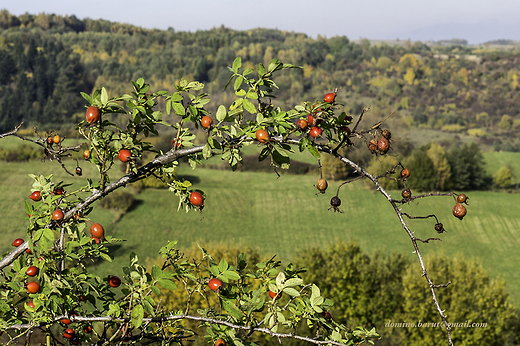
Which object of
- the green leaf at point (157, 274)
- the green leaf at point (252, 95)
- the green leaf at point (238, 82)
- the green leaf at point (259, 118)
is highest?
the green leaf at point (238, 82)

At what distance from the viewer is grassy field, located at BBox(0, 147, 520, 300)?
4490 cm

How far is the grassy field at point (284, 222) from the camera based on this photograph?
1768 inches

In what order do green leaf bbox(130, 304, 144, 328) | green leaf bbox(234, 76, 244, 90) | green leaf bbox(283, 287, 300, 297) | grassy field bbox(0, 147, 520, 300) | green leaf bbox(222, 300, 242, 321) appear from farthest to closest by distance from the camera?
grassy field bbox(0, 147, 520, 300) < green leaf bbox(234, 76, 244, 90) < green leaf bbox(222, 300, 242, 321) < green leaf bbox(283, 287, 300, 297) < green leaf bbox(130, 304, 144, 328)

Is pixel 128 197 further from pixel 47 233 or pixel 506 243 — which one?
pixel 47 233

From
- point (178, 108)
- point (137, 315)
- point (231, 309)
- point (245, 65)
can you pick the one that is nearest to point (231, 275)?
point (231, 309)

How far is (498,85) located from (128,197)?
146607 millimetres

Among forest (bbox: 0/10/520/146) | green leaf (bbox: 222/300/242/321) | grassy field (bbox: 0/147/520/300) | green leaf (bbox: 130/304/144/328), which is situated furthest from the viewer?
forest (bbox: 0/10/520/146)

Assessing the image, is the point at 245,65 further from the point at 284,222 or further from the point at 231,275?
the point at 231,275

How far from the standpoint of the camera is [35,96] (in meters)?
107

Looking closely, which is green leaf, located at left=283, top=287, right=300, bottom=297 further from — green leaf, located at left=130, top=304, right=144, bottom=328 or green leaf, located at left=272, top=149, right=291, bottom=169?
green leaf, located at left=130, top=304, right=144, bottom=328

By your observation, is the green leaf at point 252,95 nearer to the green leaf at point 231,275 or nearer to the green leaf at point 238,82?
the green leaf at point 238,82

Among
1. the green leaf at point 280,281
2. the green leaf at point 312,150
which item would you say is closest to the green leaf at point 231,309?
the green leaf at point 280,281

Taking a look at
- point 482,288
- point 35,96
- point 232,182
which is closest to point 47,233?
point 482,288

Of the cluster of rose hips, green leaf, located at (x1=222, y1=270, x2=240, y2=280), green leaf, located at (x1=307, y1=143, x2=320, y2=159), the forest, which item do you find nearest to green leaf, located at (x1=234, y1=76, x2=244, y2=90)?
green leaf, located at (x1=307, y1=143, x2=320, y2=159)
